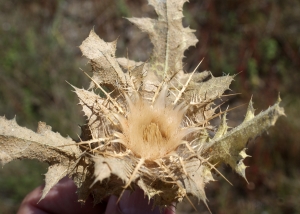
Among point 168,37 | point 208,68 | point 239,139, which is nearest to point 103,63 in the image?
point 168,37

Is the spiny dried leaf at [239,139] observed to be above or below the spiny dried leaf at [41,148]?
above

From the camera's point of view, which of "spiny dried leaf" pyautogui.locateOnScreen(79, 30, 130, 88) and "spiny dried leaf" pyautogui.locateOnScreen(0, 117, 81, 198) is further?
"spiny dried leaf" pyautogui.locateOnScreen(79, 30, 130, 88)

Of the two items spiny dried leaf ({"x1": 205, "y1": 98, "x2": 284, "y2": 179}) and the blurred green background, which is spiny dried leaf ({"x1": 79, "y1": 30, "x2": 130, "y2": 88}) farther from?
the blurred green background

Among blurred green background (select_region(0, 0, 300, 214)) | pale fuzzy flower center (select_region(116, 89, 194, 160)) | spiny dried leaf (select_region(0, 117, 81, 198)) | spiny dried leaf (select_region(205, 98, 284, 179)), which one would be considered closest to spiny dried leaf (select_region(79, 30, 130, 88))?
pale fuzzy flower center (select_region(116, 89, 194, 160))

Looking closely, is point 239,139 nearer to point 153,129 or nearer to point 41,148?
point 153,129

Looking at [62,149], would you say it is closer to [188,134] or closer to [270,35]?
[188,134]

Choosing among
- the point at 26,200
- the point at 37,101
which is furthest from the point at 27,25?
the point at 26,200

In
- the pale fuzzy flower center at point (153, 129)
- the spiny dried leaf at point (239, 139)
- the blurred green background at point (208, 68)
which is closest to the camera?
the spiny dried leaf at point (239, 139)

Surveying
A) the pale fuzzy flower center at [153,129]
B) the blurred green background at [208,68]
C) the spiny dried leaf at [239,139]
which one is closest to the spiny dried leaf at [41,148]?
the pale fuzzy flower center at [153,129]

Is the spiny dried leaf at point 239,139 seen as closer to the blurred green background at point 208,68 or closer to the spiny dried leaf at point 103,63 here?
the spiny dried leaf at point 103,63
